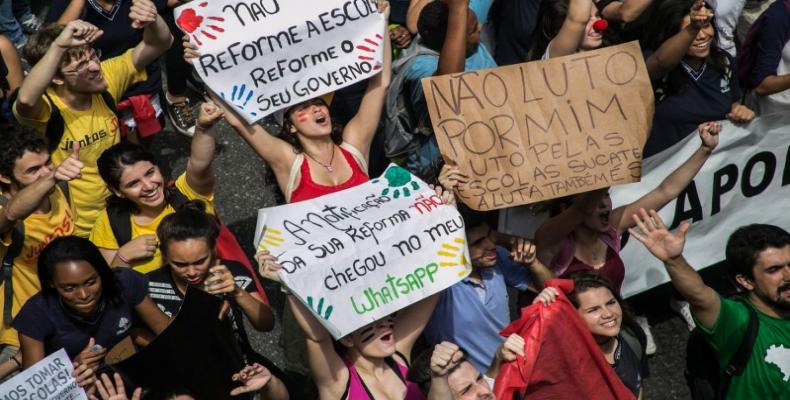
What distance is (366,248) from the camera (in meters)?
5.03

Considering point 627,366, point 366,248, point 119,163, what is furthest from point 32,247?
point 627,366

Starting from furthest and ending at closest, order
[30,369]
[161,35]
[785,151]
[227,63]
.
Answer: [785,151], [161,35], [227,63], [30,369]

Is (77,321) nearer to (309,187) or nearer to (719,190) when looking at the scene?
(309,187)

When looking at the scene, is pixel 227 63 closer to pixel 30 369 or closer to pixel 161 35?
pixel 161 35

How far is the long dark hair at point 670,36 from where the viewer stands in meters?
6.50

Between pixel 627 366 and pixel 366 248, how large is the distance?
132cm

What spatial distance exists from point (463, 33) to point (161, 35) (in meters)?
1.59

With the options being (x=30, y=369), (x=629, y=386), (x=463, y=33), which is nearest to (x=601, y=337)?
(x=629, y=386)

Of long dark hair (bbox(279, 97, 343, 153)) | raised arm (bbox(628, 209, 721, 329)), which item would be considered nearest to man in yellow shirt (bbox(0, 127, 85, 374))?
long dark hair (bbox(279, 97, 343, 153))

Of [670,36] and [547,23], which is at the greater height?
[547,23]

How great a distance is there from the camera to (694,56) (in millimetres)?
6445

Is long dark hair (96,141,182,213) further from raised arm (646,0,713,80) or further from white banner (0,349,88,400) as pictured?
raised arm (646,0,713,80)

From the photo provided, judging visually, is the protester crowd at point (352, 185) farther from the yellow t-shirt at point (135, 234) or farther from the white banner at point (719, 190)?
the white banner at point (719, 190)

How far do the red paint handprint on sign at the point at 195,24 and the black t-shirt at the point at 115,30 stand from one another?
159cm
